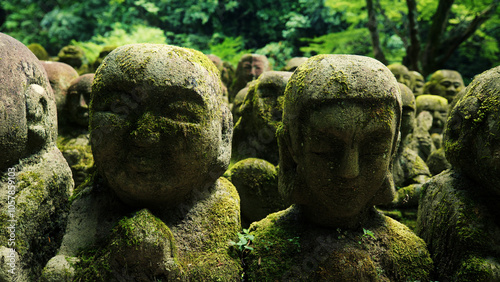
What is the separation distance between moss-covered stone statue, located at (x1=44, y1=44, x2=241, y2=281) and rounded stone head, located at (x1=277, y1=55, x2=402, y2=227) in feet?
1.77

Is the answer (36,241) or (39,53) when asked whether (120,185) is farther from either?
(39,53)

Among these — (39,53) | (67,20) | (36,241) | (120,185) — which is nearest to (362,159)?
(120,185)

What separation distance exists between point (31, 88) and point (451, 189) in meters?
2.91

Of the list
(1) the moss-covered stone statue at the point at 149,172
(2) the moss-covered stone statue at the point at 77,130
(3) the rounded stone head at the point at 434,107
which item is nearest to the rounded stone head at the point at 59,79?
(2) the moss-covered stone statue at the point at 77,130

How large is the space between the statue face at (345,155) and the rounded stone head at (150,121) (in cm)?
64

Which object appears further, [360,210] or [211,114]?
[360,210]

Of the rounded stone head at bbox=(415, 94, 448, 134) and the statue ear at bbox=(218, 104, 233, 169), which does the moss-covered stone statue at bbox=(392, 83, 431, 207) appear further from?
the statue ear at bbox=(218, 104, 233, 169)

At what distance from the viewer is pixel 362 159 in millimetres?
2377

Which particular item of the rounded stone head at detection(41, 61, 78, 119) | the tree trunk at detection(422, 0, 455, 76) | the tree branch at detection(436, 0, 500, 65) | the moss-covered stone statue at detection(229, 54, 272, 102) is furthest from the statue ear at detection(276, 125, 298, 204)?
the tree branch at detection(436, 0, 500, 65)

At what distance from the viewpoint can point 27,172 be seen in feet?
8.67

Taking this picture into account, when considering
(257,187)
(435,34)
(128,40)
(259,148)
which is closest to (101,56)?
(128,40)

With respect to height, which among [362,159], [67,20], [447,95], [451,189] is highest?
[362,159]

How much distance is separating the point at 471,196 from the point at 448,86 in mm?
6675

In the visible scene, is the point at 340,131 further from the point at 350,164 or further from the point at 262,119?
the point at 262,119
